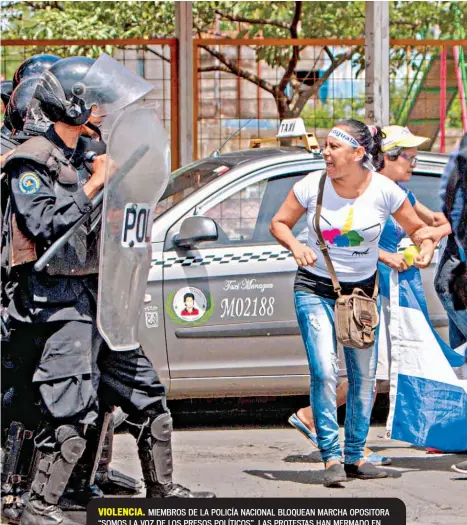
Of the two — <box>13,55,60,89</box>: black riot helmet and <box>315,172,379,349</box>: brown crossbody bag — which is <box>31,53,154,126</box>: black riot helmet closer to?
<box>13,55,60,89</box>: black riot helmet

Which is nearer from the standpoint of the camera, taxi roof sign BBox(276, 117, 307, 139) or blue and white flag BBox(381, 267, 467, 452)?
blue and white flag BBox(381, 267, 467, 452)

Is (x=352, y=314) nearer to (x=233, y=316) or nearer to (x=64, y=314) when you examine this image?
(x=233, y=316)


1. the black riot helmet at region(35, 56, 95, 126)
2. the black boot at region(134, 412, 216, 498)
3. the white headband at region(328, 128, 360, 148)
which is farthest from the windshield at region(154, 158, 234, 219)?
the black boot at region(134, 412, 216, 498)

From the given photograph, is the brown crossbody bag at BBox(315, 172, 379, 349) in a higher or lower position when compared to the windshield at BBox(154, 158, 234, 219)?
lower

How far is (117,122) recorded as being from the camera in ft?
17.5

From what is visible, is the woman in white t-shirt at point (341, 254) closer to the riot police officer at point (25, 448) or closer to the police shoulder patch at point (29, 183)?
the riot police officer at point (25, 448)

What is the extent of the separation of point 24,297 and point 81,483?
1.01 m

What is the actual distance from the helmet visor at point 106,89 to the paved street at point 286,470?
2027 millimetres

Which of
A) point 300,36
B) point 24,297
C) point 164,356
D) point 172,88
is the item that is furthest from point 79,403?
point 300,36

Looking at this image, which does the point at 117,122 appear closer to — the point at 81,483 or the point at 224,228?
the point at 81,483

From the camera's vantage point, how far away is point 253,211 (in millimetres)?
7969

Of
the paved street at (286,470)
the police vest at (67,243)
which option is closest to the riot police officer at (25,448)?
the police vest at (67,243)

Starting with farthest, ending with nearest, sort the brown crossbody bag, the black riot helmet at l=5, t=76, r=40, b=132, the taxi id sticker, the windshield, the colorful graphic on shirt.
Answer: the windshield < the taxi id sticker < the colorful graphic on shirt < the brown crossbody bag < the black riot helmet at l=5, t=76, r=40, b=132

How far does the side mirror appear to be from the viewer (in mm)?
7461
